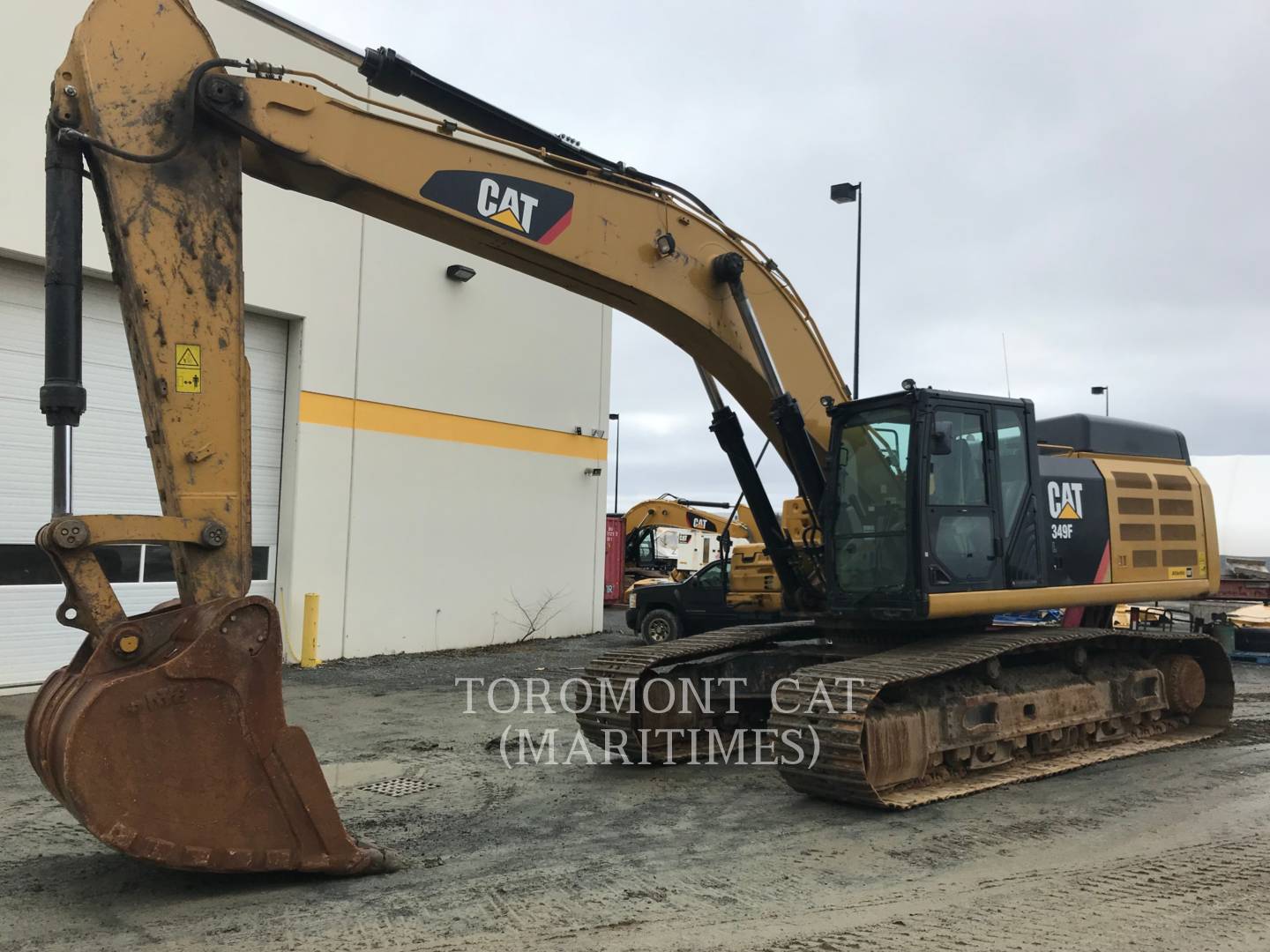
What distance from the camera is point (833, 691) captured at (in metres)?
6.08

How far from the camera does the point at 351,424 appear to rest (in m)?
13.9

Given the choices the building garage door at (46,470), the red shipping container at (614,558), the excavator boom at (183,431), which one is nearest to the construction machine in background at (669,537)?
the red shipping container at (614,558)

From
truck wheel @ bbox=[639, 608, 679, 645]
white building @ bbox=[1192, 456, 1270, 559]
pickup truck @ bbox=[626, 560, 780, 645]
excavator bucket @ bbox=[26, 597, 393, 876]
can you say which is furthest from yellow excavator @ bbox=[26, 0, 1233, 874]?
white building @ bbox=[1192, 456, 1270, 559]

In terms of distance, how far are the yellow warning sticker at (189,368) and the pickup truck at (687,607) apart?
40.0ft

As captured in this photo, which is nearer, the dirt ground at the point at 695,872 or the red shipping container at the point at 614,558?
the dirt ground at the point at 695,872

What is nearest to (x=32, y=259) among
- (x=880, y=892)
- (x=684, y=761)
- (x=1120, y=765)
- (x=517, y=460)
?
(x=517, y=460)

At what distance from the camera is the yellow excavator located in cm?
405

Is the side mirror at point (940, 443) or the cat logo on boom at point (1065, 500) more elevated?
the side mirror at point (940, 443)

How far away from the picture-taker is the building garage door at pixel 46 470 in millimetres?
10648

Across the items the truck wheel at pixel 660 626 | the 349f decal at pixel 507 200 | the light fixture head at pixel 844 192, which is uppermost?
the light fixture head at pixel 844 192

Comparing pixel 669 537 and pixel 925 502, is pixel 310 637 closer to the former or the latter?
pixel 925 502

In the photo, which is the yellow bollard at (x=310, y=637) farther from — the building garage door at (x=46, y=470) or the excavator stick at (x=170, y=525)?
the excavator stick at (x=170, y=525)

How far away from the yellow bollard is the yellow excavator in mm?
6835

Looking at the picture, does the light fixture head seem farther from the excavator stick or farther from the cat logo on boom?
the excavator stick
